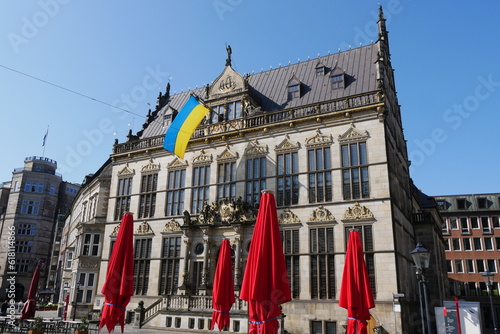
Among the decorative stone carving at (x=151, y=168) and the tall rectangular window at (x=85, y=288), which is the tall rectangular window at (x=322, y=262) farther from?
the tall rectangular window at (x=85, y=288)

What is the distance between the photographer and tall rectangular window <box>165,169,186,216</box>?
3028 cm

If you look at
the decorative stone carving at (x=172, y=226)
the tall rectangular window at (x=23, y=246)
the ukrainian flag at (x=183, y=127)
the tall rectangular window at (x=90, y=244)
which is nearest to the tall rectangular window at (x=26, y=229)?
the tall rectangular window at (x=23, y=246)

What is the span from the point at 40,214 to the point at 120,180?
4899 centimetres

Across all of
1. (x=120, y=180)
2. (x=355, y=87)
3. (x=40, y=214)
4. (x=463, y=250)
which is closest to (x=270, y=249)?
(x=355, y=87)

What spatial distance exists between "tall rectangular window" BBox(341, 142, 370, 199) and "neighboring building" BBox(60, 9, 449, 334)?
0.21ft

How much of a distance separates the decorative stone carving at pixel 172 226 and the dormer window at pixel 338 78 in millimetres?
15848

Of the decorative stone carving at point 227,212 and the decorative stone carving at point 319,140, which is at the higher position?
the decorative stone carving at point 319,140

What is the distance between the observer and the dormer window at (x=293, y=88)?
98.6 ft

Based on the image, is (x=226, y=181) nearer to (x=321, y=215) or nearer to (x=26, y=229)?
(x=321, y=215)

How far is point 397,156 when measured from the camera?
28.2 metres

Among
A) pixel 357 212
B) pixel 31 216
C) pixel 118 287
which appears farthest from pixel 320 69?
pixel 31 216

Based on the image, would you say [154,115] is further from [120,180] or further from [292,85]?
[292,85]

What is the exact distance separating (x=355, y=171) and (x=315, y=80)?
31.4 ft

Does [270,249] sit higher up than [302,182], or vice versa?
[302,182]
